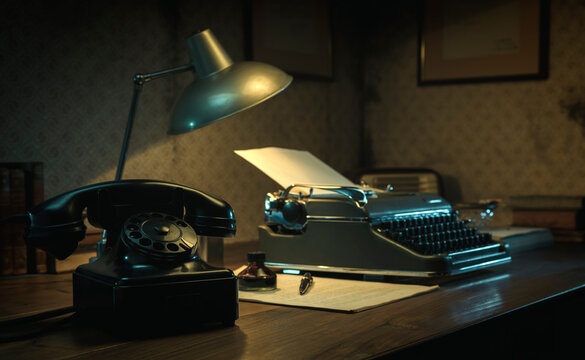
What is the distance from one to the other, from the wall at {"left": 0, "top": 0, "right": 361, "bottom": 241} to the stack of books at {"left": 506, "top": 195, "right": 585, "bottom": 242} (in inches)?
38.0

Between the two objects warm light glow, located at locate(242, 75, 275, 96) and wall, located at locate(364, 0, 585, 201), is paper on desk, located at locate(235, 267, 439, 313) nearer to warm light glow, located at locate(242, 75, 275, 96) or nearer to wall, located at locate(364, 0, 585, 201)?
warm light glow, located at locate(242, 75, 275, 96)

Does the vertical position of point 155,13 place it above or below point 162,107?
above

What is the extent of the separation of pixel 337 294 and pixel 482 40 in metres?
1.83

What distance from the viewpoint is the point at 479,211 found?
228 cm

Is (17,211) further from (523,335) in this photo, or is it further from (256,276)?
(523,335)

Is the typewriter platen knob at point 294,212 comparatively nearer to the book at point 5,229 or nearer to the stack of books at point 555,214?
the book at point 5,229

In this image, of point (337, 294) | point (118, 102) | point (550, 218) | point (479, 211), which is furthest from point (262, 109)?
point (337, 294)

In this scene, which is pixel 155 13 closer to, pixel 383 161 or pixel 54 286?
pixel 54 286

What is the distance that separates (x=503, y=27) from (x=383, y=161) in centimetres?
84

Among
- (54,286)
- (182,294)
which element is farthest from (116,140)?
(182,294)

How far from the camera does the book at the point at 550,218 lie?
2.44m

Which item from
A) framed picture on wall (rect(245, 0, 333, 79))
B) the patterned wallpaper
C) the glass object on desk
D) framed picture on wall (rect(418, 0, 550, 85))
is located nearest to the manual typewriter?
→ the glass object on desk

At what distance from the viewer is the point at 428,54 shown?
2.95 metres

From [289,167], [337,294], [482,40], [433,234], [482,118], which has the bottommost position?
[337,294]
